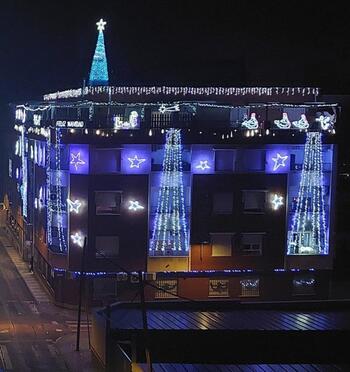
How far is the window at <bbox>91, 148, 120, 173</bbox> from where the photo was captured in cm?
4503

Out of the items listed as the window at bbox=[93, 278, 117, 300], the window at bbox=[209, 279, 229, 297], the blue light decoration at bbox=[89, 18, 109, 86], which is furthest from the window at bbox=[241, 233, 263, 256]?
the blue light decoration at bbox=[89, 18, 109, 86]

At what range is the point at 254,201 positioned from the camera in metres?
46.6

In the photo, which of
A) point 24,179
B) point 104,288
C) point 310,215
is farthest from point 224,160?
point 24,179

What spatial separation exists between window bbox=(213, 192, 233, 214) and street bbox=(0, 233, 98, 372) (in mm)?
10661

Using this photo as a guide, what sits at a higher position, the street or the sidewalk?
the sidewalk

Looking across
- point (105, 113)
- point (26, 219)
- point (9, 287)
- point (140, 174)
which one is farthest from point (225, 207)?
point (26, 219)

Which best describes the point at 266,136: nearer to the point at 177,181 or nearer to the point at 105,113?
the point at 177,181

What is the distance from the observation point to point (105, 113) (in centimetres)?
4716

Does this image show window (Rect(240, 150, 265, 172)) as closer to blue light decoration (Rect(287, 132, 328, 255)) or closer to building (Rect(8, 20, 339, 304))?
building (Rect(8, 20, 339, 304))

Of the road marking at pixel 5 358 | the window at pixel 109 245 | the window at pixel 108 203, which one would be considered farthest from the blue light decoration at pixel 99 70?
the road marking at pixel 5 358

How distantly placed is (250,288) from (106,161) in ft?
40.0

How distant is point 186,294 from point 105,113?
12.5m

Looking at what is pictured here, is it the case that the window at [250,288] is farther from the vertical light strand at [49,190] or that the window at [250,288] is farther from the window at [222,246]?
the vertical light strand at [49,190]

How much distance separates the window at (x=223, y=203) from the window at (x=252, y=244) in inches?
78.1
